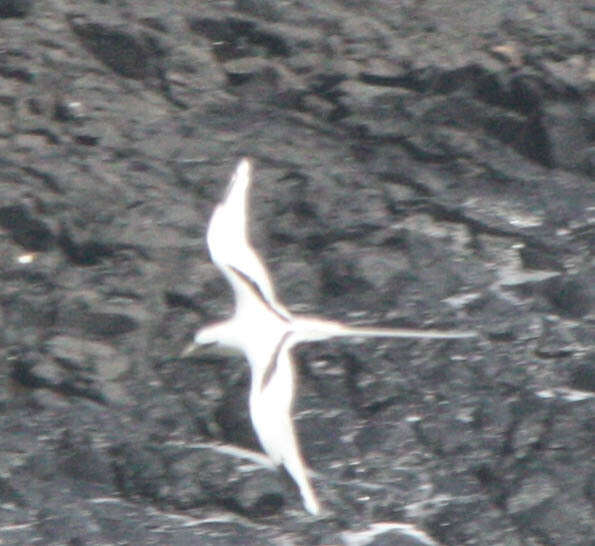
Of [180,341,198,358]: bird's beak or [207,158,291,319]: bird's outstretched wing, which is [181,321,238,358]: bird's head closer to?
[180,341,198,358]: bird's beak

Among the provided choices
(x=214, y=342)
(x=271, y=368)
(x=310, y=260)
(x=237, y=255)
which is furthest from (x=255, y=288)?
(x=310, y=260)

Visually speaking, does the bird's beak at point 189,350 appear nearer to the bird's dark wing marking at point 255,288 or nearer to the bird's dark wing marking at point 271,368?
the bird's dark wing marking at point 255,288

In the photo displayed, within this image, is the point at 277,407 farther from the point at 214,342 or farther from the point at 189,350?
the point at 189,350

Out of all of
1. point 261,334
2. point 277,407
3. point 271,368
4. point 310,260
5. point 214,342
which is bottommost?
point 277,407

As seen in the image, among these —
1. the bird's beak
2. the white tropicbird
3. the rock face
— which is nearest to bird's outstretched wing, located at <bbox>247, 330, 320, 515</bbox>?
the white tropicbird

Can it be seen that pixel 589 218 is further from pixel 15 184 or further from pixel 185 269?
pixel 15 184

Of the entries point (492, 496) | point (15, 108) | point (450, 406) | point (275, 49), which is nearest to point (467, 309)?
point (450, 406)
